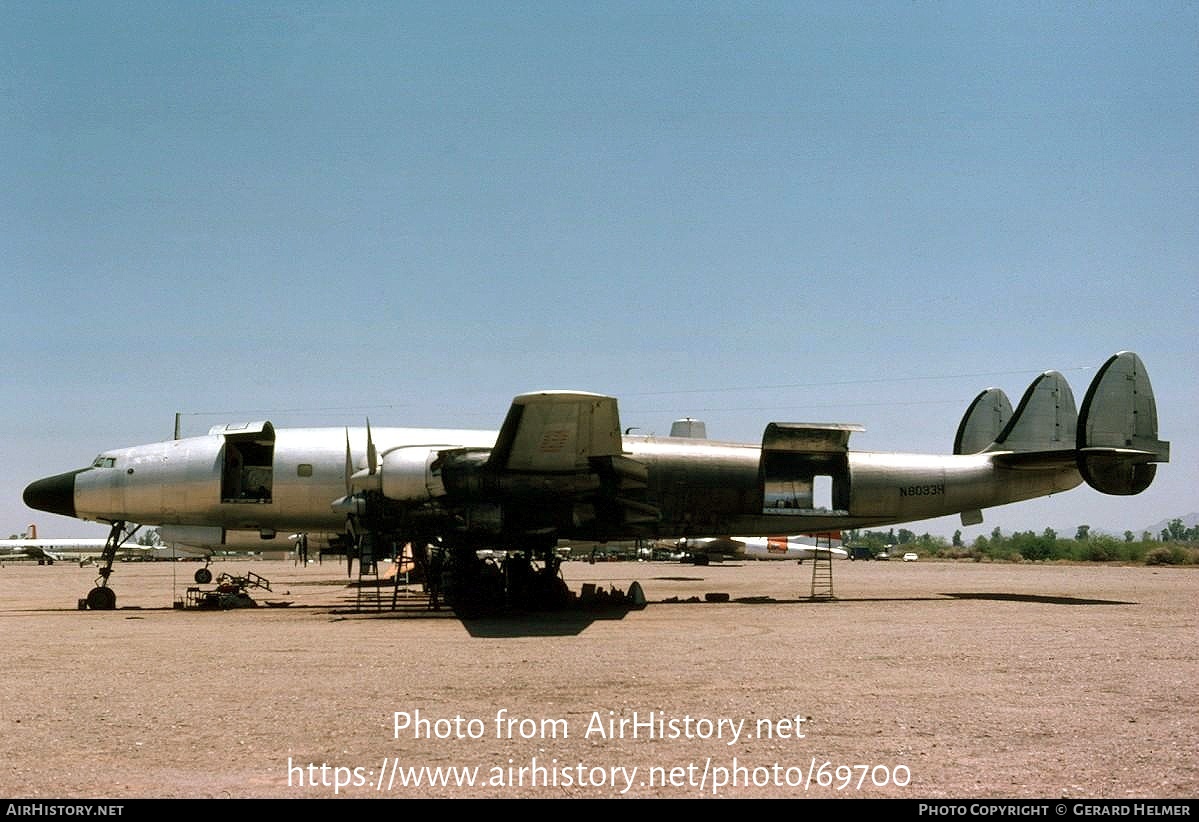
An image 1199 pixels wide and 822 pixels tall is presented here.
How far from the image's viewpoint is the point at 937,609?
65.4ft

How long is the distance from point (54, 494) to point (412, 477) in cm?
923

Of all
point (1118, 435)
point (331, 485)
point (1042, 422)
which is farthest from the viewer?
point (1042, 422)

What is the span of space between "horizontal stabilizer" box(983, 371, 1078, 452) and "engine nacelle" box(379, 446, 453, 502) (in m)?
14.5

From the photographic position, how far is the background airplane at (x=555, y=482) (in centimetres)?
1928

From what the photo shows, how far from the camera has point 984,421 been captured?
25844mm

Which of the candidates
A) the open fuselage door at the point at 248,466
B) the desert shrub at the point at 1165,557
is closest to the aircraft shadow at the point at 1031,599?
the open fuselage door at the point at 248,466

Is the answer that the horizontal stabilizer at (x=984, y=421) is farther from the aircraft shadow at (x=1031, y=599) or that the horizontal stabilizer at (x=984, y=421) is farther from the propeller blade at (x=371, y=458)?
the propeller blade at (x=371, y=458)

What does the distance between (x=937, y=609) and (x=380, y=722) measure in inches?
580

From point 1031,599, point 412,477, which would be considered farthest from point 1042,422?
point 412,477

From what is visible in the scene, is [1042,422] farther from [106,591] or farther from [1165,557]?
[1165,557]

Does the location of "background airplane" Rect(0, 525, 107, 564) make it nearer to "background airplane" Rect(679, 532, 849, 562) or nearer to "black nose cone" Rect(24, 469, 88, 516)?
"background airplane" Rect(679, 532, 849, 562)

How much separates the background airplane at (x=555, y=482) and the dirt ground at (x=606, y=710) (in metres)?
3.14
